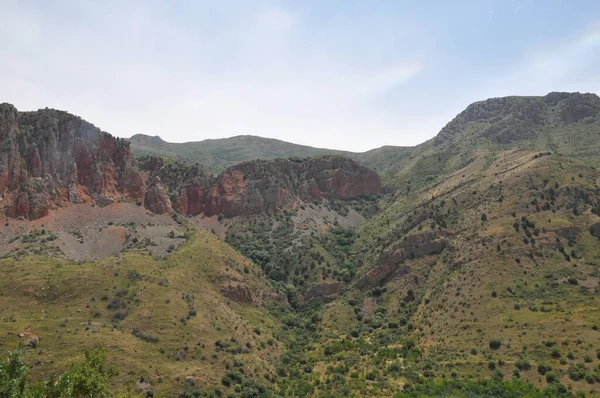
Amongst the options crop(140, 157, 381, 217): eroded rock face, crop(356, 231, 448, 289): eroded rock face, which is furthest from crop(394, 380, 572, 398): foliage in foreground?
crop(140, 157, 381, 217): eroded rock face

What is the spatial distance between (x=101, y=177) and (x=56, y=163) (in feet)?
43.2

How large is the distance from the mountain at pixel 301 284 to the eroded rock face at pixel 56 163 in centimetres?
52

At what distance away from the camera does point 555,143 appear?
19862 centimetres

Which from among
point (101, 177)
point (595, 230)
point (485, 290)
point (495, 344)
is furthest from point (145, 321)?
point (595, 230)

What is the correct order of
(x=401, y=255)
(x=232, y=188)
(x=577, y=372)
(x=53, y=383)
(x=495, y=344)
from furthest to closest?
(x=232, y=188) < (x=401, y=255) < (x=495, y=344) < (x=577, y=372) < (x=53, y=383)

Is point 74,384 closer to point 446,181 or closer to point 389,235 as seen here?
point 389,235

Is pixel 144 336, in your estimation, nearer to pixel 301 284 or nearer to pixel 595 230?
pixel 301 284

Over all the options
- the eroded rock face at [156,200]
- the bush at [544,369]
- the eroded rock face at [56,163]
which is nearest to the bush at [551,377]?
the bush at [544,369]

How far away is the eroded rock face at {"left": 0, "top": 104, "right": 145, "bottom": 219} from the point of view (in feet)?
370

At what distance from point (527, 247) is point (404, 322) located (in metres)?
35.5

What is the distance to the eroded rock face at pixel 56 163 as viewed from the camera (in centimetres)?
11275

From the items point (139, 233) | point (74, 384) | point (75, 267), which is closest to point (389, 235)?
point (139, 233)

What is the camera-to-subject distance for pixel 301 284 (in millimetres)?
134250

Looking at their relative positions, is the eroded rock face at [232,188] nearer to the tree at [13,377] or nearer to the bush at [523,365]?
the bush at [523,365]
